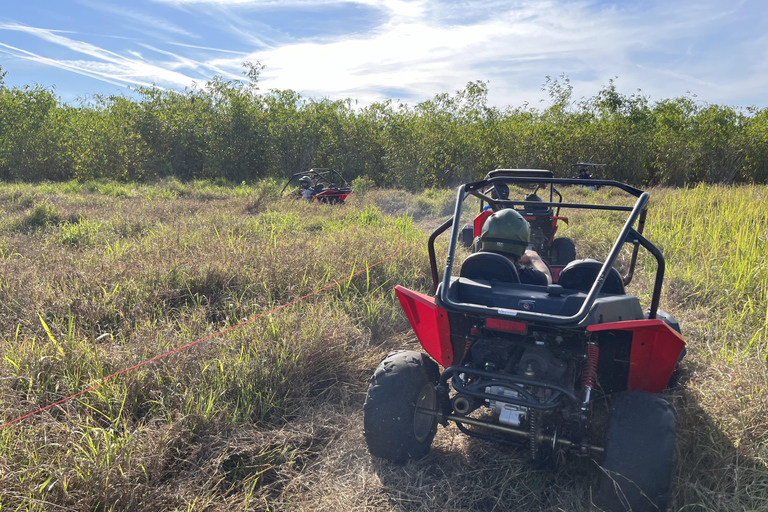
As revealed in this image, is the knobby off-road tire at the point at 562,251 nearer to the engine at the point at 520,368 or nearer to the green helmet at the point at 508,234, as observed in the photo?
the green helmet at the point at 508,234

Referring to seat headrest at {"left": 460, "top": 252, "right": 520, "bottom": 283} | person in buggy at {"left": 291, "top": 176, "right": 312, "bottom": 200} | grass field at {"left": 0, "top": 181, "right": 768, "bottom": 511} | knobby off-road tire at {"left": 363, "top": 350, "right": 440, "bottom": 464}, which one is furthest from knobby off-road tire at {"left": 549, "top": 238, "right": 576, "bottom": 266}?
person in buggy at {"left": 291, "top": 176, "right": 312, "bottom": 200}

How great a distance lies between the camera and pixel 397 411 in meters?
2.38

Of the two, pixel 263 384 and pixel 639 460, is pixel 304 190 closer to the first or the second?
pixel 263 384

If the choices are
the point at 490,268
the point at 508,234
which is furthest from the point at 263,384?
the point at 508,234

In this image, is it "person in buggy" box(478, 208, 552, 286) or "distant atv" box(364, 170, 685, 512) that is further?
"person in buggy" box(478, 208, 552, 286)

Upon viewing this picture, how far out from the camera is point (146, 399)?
2721 mm

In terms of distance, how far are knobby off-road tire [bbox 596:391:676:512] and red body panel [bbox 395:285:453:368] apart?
2.89 ft

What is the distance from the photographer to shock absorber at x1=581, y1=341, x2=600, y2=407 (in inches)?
86.8

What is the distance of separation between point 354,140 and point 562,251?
13868 millimetres

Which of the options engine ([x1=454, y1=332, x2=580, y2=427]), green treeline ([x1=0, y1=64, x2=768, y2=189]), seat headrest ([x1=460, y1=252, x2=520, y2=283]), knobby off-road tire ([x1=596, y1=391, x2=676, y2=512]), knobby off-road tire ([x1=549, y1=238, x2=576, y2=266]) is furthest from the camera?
green treeline ([x1=0, y1=64, x2=768, y2=189])

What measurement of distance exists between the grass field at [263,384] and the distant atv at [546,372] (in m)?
0.30

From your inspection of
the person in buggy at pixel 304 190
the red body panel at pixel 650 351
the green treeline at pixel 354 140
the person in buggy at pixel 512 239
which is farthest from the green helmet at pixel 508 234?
the green treeline at pixel 354 140

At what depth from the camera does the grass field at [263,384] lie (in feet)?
7.25

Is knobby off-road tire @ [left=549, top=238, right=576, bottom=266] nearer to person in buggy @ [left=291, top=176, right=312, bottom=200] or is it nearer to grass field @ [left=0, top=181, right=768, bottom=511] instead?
grass field @ [left=0, top=181, right=768, bottom=511]
